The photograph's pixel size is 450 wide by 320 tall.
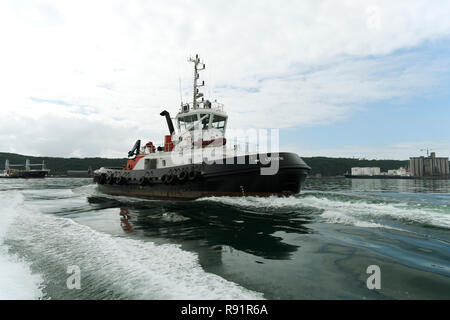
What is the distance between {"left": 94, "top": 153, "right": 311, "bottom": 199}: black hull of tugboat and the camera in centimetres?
1014

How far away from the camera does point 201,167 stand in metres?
11.5

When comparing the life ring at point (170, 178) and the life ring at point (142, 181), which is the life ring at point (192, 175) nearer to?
the life ring at point (170, 178)

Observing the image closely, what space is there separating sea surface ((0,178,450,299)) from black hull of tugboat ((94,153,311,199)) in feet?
10.9

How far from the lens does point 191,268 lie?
10.6 ft

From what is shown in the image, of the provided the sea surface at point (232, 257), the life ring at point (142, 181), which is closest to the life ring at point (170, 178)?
the life ring at point (142, 181)

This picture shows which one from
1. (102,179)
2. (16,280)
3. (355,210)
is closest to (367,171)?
(355,210)

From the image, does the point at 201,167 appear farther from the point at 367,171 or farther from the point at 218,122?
the point at 367,171

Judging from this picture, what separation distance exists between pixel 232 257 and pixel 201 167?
8.04 metres

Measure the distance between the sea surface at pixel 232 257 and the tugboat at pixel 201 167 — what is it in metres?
3.43

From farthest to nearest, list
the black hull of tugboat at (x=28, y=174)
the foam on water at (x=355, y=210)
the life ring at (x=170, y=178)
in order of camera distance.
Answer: the black hull of tugboat at (x=28, y=174) < the life ring at (x=170, y=178) < the foam on water at (x=355, y=210)

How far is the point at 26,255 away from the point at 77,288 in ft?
6.82

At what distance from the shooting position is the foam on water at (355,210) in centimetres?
612
